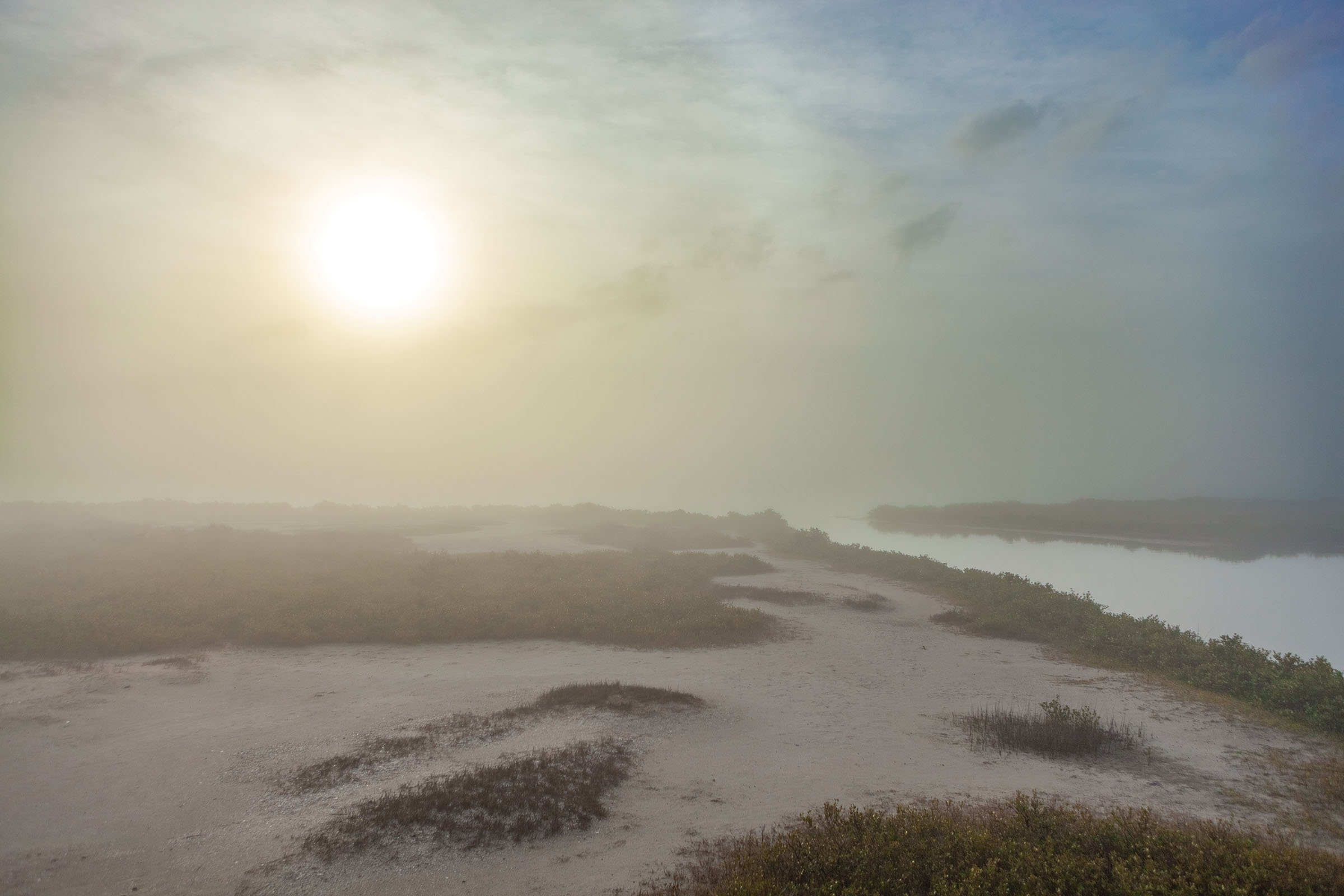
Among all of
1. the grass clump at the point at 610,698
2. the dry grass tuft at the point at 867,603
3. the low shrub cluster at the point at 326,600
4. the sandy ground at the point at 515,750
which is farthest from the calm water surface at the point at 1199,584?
the grass clump at the point at 610,698

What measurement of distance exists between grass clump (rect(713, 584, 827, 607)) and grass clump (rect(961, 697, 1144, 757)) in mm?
14129

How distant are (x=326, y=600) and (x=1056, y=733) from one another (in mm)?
23227

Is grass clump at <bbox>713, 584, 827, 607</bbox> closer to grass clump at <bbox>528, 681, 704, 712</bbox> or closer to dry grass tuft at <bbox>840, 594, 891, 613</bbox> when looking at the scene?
dry grass tuft at <bbox>840, 594, 891, 613</bbox>

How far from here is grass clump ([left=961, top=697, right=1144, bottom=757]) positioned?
13.0 m

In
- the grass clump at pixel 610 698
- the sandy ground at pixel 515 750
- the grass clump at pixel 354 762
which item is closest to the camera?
the sandy ground at pixel 515 750

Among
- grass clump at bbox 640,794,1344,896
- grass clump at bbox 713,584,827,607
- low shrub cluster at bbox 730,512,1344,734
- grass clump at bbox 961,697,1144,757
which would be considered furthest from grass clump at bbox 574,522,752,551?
grass clump at bbox 640,794,1344,896

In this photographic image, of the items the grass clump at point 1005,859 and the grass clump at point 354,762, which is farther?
the grass clump at point 354,762

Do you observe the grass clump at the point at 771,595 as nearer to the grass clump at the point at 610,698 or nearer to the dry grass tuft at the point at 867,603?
the dry grass tuft at the point at 867,603

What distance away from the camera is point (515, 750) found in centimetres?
1239

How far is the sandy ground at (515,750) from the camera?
8836mm

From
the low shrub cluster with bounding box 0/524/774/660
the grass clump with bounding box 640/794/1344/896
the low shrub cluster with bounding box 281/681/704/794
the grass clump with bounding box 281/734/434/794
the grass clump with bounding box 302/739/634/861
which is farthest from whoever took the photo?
the low shrub cluster with bounding box 0/524/774/660

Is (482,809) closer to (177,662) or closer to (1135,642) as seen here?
(177,662)

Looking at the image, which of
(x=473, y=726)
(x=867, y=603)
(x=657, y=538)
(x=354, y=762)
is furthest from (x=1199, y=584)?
(x=354, y=762)

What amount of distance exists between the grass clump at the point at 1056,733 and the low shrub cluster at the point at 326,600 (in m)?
9.44
